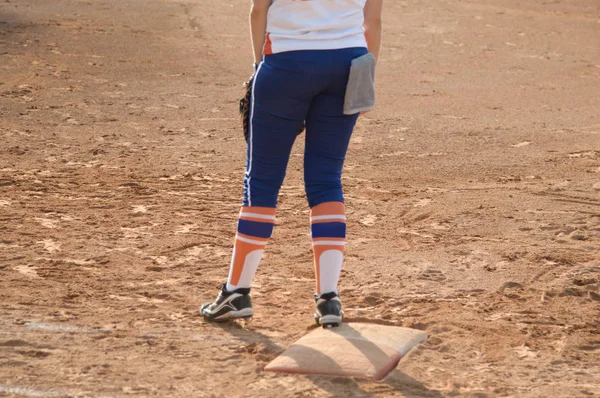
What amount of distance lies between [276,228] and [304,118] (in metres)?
1.82

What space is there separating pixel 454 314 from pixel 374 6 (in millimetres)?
1448

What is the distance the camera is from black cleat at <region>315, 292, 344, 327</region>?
13.4ft

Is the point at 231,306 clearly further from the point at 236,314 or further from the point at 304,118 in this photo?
the point at 304,118

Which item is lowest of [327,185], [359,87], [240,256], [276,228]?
[276,228]

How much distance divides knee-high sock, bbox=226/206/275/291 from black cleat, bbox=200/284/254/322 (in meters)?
0.03

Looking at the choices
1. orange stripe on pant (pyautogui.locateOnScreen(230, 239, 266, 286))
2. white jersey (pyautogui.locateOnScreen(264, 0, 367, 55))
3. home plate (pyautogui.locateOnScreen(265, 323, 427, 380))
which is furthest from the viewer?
orange stripe on pant (pyautogui.locateOnScreen(230, 239, 266, 286))

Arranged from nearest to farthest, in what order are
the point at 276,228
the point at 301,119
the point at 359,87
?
the point at 359,87 → the point at 301,119 → the point at 276,228

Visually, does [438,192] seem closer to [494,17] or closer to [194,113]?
[194,113]

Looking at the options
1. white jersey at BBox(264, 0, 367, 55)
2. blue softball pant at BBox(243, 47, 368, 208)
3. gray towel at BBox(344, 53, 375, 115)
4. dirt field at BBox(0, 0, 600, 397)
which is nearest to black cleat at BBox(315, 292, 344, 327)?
dirt field at BBox(0, 0, 600, 397)

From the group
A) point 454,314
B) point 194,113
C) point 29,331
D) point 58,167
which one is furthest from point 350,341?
point 194,113

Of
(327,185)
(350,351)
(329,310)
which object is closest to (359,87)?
(327,185)

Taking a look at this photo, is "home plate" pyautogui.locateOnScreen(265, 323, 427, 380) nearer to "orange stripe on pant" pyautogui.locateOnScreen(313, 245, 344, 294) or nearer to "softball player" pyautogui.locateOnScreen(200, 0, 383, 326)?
"softball player" pyautogui.locateOnScreen(200, 0, 383, 326)

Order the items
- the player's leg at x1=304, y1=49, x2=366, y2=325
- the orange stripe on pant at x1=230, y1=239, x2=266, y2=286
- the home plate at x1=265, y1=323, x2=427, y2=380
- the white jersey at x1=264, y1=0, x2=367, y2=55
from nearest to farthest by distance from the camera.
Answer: the home plate at x1=265, y1=323, x2=427, y2=380 < the white jersey at x1=264, y1=0, x2=367, y2=55 < the player's leg at x1=304, y1=49, x2=366, y2=325 < the orange stripe on pant at x1=230, y1=239, x2=266, y2=286

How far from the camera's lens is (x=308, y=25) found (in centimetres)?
387
